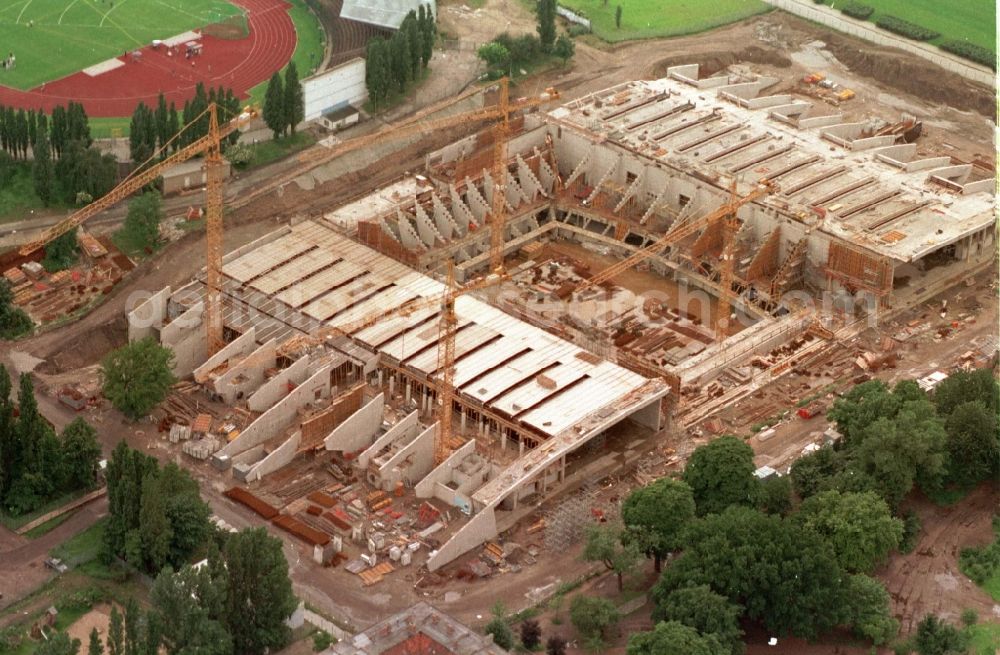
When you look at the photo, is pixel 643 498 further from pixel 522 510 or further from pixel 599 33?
pixel 599 33

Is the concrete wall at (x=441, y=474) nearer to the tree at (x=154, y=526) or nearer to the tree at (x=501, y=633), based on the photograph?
the tree at (x=501, y=633)

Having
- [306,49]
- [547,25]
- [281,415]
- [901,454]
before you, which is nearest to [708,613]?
[901,454]

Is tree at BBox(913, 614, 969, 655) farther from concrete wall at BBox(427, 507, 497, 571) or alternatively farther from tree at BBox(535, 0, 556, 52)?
tree at BBox(535, 0, 556, 52)

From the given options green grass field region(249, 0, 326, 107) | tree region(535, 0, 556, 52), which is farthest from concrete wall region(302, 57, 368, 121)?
tree region(535, 0, 556, 52)

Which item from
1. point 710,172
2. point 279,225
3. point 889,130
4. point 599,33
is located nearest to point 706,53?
point 599,33

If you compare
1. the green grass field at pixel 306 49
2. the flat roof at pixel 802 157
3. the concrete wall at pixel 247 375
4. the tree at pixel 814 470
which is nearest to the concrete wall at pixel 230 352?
the concrete wall at pixel 247 375
